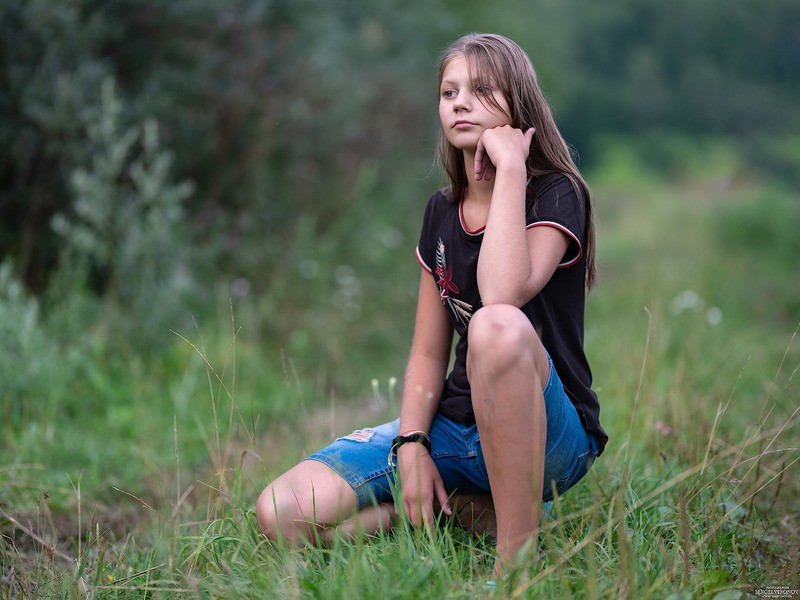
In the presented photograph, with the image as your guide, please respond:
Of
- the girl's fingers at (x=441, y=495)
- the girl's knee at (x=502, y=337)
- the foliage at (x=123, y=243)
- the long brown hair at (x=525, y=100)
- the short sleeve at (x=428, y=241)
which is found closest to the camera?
the girl's knee at (x=502, y=337)

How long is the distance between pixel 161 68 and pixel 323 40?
2082 millimetres

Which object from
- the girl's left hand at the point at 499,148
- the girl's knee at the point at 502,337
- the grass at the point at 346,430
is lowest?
the grass at the point at 346,430

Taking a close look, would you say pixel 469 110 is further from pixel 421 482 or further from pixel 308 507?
pixel 308 507

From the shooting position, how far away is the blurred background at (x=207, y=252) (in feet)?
12.3

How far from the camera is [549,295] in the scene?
7.29 ft

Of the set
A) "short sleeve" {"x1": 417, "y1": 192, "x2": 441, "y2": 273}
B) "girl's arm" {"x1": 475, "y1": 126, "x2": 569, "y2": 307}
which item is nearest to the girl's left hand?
"girl's arm" {"x1": 475, "y1": 126, "x2": 569, "y2": 307}

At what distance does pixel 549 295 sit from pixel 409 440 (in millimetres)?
533

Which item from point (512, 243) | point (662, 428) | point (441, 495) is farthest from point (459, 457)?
point (662, 428)

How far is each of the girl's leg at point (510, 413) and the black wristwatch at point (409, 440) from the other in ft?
0.83

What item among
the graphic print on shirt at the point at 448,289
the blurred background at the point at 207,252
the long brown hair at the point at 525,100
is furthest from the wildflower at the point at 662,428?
the graphic print on shirt at the point at 448,289

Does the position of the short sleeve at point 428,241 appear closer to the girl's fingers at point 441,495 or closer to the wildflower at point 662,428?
the girl's fingers at point 441,495

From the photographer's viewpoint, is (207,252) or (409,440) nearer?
(409,440)

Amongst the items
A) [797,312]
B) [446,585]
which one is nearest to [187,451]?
[446,585]

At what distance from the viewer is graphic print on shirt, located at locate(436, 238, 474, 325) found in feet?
7.61
